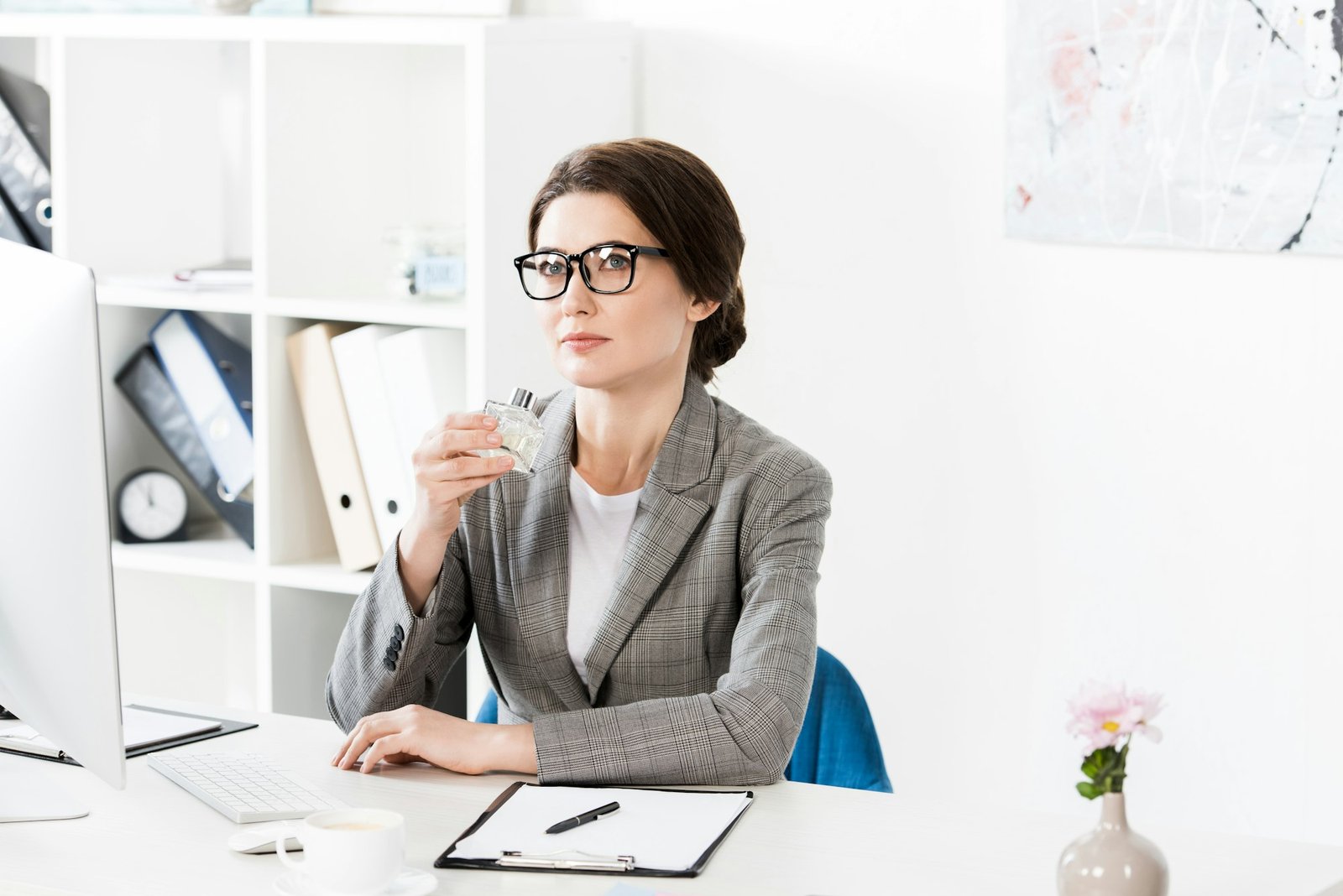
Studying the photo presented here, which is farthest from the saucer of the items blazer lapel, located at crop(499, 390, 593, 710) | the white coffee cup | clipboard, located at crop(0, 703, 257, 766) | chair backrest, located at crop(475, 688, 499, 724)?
chair backrest, located at crop(475, 688, 499, 724)

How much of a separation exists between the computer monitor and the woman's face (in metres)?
0.64

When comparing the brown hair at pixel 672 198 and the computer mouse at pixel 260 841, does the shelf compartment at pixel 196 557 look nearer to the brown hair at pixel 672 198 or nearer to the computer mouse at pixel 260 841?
the brown hair at pixel 672 198

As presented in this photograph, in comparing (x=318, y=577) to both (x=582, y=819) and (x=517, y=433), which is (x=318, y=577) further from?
→ (x=582, y=819)

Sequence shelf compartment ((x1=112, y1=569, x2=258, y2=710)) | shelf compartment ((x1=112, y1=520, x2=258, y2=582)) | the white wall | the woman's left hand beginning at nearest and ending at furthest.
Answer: the woman's left hand < the white wall < shelf compartment ((x1=112, y1=520, x2=258, y2=582)) < shelf compartment ((x1=112, y1=569, x2=258, y2=710))

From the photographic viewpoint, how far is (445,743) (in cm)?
167

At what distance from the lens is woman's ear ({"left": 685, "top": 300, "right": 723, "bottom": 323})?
197 centimetres

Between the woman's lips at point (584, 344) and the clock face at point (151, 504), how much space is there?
53.7 inches

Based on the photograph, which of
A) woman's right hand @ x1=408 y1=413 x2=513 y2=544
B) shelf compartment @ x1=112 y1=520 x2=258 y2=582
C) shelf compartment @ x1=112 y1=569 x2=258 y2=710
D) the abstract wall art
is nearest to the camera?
woman's right hand @ x1=408 y1=413 x2=513 y2=544

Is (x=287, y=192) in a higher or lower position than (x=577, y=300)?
higher

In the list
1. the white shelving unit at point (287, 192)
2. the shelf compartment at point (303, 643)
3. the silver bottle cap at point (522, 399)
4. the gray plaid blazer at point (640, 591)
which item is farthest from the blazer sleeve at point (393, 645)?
the shelf compartment at point (303, 643)

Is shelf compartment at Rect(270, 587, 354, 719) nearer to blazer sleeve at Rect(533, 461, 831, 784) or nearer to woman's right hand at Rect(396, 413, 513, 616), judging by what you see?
woman's right hand at Rect(396, 413, 513, 616)

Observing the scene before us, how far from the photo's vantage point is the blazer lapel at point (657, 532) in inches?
73.7

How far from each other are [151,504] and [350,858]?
181 cm

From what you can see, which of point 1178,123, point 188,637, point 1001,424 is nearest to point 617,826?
point 1001,424
